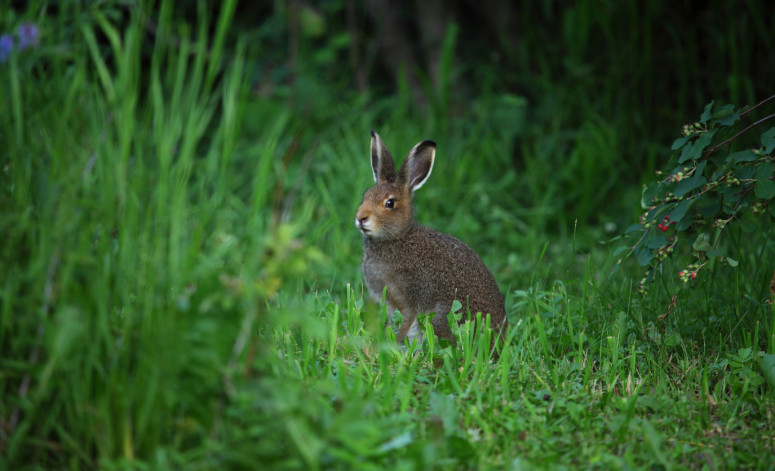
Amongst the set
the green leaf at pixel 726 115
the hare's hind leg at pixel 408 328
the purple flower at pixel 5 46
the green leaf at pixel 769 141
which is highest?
the purple flower at pixel 5 46

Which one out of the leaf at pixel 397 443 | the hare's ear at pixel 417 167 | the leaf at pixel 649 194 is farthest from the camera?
the hare's ear at pixel 417 167

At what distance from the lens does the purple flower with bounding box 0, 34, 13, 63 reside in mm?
2637

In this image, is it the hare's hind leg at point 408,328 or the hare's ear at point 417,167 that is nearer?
the hare's hind leg at point 408,328

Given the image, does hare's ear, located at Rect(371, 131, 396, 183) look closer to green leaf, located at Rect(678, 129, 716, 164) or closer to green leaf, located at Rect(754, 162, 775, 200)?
green leaf, located at Rect(678, 129, 716, 164)

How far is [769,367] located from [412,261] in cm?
189

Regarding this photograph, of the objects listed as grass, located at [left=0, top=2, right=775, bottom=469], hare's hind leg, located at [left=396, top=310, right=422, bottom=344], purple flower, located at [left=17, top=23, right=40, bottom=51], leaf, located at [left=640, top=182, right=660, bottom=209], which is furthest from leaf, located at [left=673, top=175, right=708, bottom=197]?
purple flower, located at [left=17, top=23, right=40, bottom=51]

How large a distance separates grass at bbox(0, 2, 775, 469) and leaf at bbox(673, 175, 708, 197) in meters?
0.62

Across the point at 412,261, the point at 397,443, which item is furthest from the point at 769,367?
the point at 412,261

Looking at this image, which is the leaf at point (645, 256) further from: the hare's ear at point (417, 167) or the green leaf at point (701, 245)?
the hare's ear at point (417, 167)

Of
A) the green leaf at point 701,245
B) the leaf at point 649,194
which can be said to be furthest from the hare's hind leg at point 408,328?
the green leaf at point 701,245

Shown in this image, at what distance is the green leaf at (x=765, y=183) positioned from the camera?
3496mm

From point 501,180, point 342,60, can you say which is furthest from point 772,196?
point 342,60

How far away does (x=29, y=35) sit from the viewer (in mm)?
3023

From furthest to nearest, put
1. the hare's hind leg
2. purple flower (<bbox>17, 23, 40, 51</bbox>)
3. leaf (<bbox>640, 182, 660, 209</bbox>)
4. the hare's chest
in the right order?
1. the hare's chest
2. the hare's hind leg
3. leaf (<bbox>640, 182, 660, 209</bbox>)
4. purple flower (<bbox>17, 23, 40, 51</bbox>)
